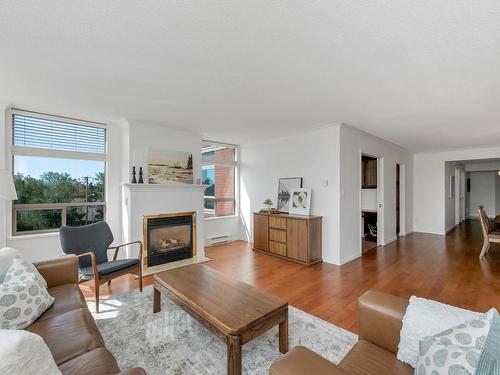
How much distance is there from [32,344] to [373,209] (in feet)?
20.3

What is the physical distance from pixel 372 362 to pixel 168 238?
361 centimetres

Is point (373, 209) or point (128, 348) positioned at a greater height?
point (373, 209)

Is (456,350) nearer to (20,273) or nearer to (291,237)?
(20,273)

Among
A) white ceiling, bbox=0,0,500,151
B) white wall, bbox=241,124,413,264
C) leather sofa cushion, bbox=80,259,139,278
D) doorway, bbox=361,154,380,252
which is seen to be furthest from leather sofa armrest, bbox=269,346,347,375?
doorway, bbox=361,154,380,252

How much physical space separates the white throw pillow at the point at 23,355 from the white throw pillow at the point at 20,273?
1271 mm

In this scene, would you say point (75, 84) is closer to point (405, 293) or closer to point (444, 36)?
point (444, 36)

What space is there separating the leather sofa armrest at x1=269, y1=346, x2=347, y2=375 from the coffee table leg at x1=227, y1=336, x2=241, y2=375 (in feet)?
2.02

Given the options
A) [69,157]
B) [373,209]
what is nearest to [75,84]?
[69,157]

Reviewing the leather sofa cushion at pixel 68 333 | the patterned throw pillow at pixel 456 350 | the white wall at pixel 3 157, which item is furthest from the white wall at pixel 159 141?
the patterned throw pillow at pixel 456 350

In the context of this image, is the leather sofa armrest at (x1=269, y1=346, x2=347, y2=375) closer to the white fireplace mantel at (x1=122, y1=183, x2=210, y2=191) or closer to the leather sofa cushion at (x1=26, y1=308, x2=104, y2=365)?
the leather sofa cushion at (x1=26, y1=308, x2=104, y2=365)

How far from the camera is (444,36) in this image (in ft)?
5.61

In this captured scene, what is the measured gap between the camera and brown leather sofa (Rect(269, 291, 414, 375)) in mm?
1001

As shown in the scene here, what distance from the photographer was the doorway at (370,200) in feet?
18.3

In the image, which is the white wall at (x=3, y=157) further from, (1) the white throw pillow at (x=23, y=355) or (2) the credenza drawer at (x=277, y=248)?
(2) the credenza drawer at (x=277, y=248)
